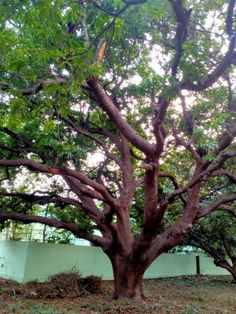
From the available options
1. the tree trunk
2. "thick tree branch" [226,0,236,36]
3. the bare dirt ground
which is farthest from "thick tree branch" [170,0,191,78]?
the tree trunk

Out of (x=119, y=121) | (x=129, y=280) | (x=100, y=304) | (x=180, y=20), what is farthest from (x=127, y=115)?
(x=180, y=20)

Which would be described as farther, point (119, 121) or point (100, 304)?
point (100, 304)

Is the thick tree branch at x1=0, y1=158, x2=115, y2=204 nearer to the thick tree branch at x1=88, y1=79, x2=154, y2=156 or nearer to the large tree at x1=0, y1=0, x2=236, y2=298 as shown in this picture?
the large tree at x1=0, y1=0, x2=236, y2=298

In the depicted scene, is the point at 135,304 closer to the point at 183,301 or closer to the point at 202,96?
the point at 183,301

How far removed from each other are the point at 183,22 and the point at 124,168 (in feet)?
15.0

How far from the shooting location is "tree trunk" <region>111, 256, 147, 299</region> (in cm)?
690

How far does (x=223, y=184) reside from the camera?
9.30 m

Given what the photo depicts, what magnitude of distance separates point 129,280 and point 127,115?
370 cm

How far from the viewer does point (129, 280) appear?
693cm

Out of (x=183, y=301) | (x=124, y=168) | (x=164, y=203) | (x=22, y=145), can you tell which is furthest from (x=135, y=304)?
(x=22, y=145)

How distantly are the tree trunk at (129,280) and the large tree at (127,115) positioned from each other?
0.02 m

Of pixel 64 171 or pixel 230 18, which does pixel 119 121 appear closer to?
pixel 64 171

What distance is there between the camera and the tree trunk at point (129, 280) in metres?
6.90

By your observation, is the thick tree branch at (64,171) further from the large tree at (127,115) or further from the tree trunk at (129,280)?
the tree trunk at (129,280)
